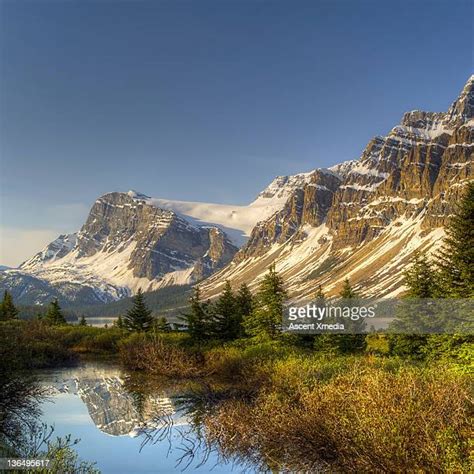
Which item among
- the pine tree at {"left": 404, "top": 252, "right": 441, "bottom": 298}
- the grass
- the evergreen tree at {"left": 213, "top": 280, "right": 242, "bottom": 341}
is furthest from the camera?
the evergreen tree at {"left": 213, "top": 280, "right": 242, "bottom": 341}

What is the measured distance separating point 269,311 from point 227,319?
1012cm

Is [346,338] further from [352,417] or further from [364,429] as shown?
[364,429]

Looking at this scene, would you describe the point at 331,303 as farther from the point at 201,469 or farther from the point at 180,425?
the point at 201,469

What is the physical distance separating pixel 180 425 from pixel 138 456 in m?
5.35

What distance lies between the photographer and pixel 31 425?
27.9 m

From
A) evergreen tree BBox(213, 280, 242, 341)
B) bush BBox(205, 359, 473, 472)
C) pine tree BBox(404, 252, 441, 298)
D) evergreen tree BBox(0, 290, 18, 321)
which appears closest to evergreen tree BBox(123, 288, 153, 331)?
evergreen tree BBox(213, 280, 242, 341)

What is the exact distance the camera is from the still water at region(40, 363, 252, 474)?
24.0 m

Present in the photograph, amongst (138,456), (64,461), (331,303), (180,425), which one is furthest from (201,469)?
(331,303)

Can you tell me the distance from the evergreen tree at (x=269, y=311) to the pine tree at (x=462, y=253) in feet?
53.0

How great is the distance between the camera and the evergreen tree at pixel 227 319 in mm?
57406

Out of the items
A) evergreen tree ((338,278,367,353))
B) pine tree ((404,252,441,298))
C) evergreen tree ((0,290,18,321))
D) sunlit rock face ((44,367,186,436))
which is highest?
pine tree ((404,252,441,298))

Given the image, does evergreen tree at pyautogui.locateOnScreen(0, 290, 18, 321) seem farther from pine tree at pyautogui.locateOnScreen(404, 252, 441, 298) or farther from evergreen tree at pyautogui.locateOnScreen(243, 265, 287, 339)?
pine tree at pyautogui.locateOnScreen(404, 252, 441, 298)


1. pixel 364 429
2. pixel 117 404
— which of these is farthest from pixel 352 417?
pixel 117 404

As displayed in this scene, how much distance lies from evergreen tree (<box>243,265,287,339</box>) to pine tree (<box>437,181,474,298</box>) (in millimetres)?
16144
